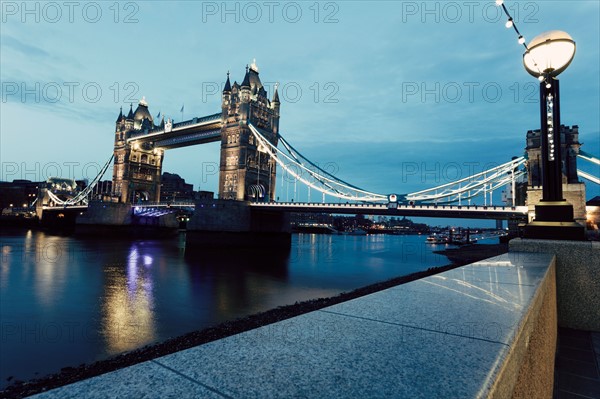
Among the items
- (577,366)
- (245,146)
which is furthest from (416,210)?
(577,366)

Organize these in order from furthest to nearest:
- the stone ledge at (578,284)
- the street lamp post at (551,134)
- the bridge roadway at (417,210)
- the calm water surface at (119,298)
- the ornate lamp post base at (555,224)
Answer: the bridge roadway at (417,210) → the calm water surface at (119,298) → the street lamp post at (551,134) → the ornate lamp post base at (555,224) → the stone ledge at (578,284)

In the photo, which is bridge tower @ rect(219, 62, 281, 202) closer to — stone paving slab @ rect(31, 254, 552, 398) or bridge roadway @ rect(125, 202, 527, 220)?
bridge roadway @ rect(125, 202, 527, 220)

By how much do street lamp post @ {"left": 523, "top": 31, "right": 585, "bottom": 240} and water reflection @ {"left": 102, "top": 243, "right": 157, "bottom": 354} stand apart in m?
8.41

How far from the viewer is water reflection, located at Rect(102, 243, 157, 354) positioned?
7915mm

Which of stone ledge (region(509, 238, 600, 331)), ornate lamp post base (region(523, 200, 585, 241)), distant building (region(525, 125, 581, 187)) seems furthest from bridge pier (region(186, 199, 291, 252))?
stone ledge (region(509, 238, 600, 331))

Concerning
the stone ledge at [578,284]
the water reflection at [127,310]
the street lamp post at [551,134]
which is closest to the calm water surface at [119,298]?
the water reflection at [127,310]

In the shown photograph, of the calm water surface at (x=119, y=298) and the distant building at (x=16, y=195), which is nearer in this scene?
the calm water surface at (x=119, y=298)

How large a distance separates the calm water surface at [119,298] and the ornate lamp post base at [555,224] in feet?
26.3

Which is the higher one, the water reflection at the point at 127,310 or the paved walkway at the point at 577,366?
the paved walkway at the point at 577,366

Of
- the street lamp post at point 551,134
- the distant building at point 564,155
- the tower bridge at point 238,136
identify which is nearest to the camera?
the street lamp post at point 551,134

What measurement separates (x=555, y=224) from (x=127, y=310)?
11.2m

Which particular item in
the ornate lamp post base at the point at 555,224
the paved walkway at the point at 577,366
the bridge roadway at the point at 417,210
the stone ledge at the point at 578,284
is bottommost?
the paved walkway at the point at 577,366

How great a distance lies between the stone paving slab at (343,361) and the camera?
1040 mm

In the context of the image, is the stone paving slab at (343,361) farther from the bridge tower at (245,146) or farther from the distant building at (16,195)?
the distant building at (16,195)
